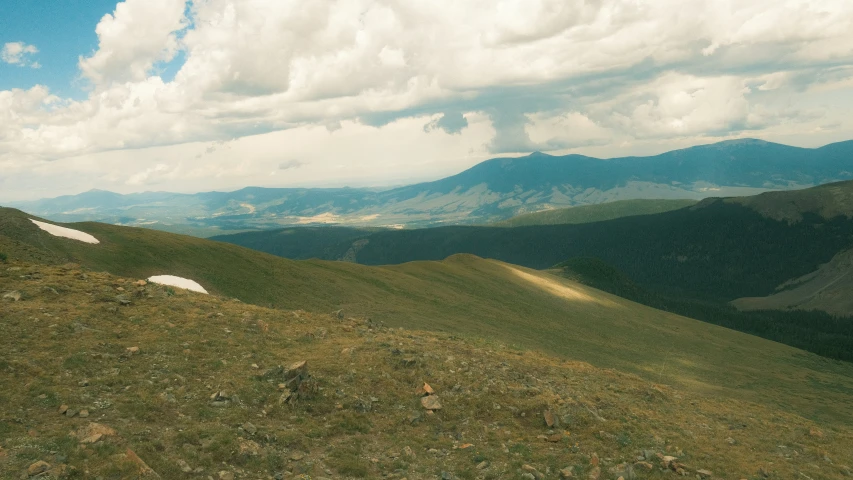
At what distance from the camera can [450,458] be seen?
1752cm

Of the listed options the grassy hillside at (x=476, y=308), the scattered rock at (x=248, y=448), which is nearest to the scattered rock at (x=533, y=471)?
the scattered rock at (x=248, y=448)

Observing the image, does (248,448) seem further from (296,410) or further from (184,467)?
(296,410)

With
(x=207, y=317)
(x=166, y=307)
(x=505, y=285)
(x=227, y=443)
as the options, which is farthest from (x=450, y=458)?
(x=505, y=285)

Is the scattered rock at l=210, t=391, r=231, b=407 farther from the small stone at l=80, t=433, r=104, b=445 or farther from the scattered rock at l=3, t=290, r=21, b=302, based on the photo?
the scattered rock at l=3, t=290, r=21, b=302

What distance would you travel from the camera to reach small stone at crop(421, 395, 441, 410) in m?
20.9

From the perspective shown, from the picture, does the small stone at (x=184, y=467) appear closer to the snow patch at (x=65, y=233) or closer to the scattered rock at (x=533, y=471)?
the scattered rock at (x=533, y=471)

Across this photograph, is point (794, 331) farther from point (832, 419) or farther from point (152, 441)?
point (152, 441)

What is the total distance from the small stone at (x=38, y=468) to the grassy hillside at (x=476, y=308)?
25.8 metres

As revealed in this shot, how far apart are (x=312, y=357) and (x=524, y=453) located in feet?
37.6

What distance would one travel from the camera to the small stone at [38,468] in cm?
1255

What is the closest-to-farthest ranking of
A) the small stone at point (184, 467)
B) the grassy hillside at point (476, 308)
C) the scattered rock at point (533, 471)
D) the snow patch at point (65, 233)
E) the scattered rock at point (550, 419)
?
1. the small stone at point (184, 467)
2. the scattered rock at point (533, 471)
3. the scattered rock at point (550, 419)
4. the snow patch at point (65, 233)
5. the grassy hillside at point (476, 308)

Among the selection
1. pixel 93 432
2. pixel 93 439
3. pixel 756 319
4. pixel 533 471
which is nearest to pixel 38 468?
Result: pixel 93 439

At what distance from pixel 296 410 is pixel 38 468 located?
8435 mm

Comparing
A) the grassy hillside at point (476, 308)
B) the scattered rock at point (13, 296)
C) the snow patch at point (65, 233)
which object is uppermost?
the snow patch at point (65, 233)
